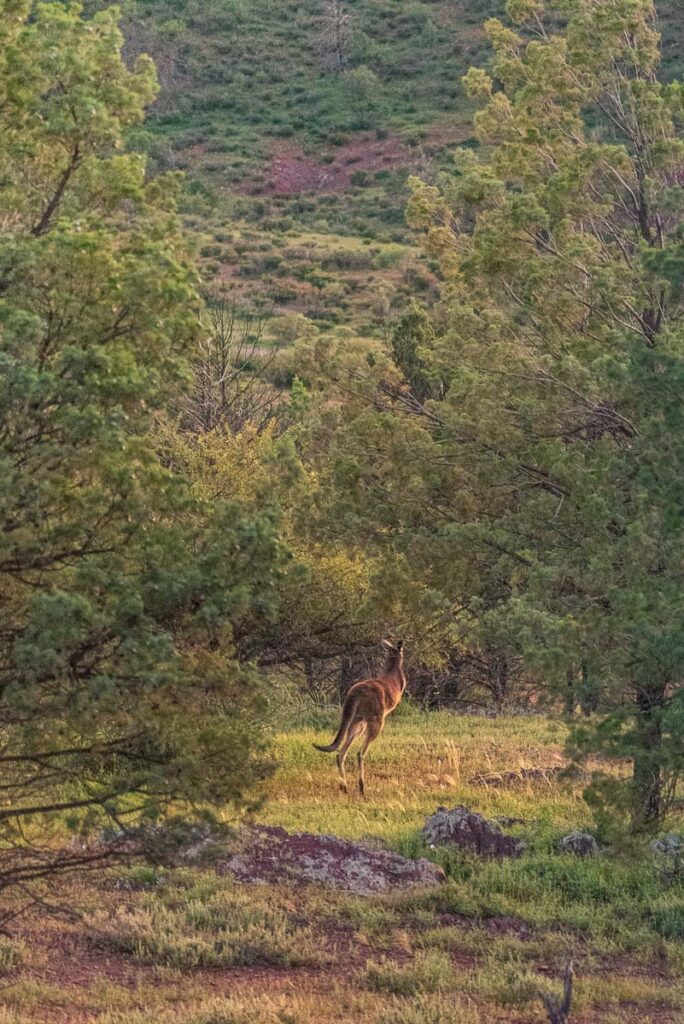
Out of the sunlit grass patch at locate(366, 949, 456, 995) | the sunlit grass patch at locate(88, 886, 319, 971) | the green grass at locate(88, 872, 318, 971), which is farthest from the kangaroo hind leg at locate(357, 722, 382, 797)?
the sunlit grass patch at locate(366, 949, 456, 995)

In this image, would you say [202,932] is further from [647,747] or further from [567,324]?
[567,324]

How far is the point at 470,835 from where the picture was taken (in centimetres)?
1380

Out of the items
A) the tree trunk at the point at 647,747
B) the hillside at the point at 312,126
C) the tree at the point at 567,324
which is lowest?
the hillside at the point at 312,126

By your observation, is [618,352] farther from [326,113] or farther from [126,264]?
[326,113]

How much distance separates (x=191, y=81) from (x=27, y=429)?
8026 centimetres

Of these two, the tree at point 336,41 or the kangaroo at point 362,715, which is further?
the tree at point 336,41

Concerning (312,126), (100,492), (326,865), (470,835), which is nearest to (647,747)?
(100,492)

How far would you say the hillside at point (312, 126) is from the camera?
201 ft

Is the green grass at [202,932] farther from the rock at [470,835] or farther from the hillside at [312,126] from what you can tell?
the hillside at [312,126]

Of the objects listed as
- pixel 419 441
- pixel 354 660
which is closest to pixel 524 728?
pixel 354 660

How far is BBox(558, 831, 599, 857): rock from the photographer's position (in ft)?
44.9

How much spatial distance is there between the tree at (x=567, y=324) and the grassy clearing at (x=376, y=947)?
109 cm

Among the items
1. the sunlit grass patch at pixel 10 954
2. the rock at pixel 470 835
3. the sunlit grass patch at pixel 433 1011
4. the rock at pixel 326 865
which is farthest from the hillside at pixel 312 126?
the sunlit grass patch at pixel 433 1011

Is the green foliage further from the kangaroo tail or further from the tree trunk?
the kangaroo tail
